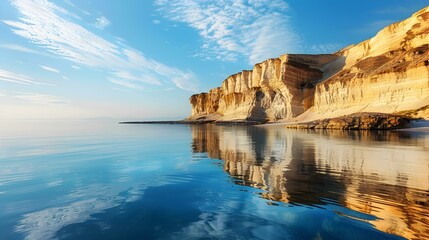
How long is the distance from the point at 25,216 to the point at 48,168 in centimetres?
677

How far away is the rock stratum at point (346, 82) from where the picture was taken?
4738 centimetres

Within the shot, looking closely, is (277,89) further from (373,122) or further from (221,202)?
(221,202)

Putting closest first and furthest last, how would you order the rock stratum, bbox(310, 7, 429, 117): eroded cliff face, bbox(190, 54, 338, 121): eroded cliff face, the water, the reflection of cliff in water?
1. the water
2. the reflection of cliff in water
3. bbox(310, 7, 429, 117): eroded cliff face
4. the rock stratum
5. bbox(190, 54, 338, 121): eroded cliff face

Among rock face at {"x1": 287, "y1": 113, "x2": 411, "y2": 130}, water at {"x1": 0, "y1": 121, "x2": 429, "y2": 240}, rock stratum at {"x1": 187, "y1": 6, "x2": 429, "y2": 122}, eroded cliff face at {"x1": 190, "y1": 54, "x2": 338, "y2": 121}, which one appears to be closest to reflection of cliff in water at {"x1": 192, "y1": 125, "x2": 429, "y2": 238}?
water at {"x1": 0, "y1": 121, "x2": 429, "y2": 240}

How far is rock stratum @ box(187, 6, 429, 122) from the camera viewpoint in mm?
47375

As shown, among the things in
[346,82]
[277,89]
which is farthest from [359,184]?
[277,89]

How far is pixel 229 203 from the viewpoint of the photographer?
6492 millimetres

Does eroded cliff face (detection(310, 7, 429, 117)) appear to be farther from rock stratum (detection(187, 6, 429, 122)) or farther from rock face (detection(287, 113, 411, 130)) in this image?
rock face (detection(287, 113, 411, 130))

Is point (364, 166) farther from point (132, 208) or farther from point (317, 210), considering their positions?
point (132, 208)

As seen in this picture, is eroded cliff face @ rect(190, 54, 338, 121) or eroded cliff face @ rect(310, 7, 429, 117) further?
eroded cliff face @ rect(190, 54, 338, 121)

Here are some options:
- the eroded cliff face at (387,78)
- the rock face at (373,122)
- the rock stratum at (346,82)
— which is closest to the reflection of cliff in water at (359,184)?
the rock face at (373,122)

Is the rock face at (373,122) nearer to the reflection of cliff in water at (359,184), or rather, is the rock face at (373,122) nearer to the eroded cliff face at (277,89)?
the reflection of cliff in water at (359,184)

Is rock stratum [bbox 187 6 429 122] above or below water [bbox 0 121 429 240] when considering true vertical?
above

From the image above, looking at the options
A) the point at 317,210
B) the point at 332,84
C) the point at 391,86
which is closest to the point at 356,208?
the point at 317,210
